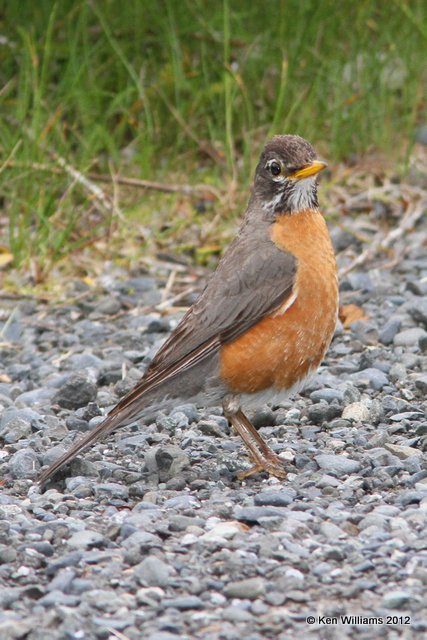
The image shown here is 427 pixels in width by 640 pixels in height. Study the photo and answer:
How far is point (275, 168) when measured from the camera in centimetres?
546

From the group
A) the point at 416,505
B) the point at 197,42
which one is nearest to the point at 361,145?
the point at 197,42

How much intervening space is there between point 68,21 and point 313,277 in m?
4.34

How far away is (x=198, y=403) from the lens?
5195mm

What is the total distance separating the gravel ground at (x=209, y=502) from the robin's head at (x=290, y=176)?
911mm

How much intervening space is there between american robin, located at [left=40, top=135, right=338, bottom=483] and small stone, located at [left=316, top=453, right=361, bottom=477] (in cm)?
18

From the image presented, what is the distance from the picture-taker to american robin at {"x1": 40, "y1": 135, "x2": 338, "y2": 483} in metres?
4.99

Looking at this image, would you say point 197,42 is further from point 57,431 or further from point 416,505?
point 416,505

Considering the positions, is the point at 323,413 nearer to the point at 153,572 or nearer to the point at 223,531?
the point at 223,531

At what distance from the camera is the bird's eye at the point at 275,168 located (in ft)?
17.8

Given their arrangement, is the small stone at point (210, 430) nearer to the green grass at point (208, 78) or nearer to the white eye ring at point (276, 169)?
the white eye ring at point (276, 169)

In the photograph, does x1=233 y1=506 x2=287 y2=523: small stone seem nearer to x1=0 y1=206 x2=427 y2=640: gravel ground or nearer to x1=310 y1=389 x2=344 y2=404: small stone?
x1=0 y1=206 x2=427 y2=640: gravel ground

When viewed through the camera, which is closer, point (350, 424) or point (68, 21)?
point (350, 424)

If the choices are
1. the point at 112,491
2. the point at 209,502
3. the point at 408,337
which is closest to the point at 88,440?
the point at 112,491

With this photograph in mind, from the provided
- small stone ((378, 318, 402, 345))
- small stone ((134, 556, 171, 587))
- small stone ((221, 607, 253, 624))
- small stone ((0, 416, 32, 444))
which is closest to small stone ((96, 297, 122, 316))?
small stone ((378, 318, 402, 345))
